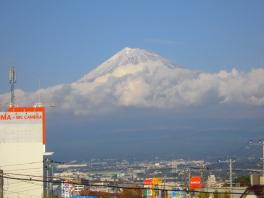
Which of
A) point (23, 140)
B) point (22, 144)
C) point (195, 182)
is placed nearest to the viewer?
point (195, 182)

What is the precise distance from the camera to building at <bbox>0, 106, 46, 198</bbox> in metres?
108

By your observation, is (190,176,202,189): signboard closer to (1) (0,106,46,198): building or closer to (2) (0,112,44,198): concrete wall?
(2) (0,112,44,198): concrete wall

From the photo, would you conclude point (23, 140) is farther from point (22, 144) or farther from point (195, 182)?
point (195, 182)

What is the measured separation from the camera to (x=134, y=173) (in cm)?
14738

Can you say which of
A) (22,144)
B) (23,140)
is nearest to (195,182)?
(22,144)

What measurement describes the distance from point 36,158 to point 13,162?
3882mm

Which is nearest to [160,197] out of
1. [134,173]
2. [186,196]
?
[186,196]

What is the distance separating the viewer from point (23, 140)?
110625 mm

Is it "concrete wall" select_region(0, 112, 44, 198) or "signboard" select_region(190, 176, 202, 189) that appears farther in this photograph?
"concrete wall" select_region(0, 112, 44, 198)

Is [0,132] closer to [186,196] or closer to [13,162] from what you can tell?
[13,162]

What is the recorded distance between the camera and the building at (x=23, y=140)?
10825 centimetres

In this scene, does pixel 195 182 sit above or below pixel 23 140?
below

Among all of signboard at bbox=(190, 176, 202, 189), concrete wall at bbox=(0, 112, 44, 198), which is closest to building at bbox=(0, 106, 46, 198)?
concrete wall at bbox=(0, 112, 44, 198)

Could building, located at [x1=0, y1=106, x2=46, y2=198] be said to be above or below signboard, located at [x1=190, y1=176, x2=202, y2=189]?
above
